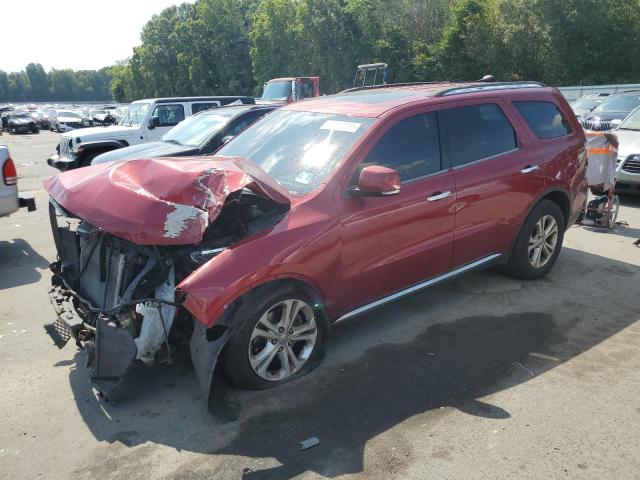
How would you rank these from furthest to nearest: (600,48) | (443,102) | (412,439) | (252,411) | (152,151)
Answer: (600,48)
(152,151)
(443,102)
(252,411)
(412,439)

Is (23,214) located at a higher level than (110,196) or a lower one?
lower

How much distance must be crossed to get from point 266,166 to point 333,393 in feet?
6.02

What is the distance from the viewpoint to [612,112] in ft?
47.6

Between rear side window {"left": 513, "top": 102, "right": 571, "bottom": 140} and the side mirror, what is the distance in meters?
2.20

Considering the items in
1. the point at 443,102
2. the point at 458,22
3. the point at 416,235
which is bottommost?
the point at 416,235

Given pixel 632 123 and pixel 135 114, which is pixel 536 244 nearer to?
pixel 632 123

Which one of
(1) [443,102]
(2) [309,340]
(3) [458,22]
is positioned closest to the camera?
(2) [309,340]

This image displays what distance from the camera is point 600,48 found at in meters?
33.4

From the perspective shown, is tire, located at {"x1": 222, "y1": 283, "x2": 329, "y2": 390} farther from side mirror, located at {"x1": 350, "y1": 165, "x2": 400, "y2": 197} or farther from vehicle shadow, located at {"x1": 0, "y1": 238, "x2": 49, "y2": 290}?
vehicle shadow, located at {"x1": 0, "y1": 238, "x2": 49, "y2": 290}

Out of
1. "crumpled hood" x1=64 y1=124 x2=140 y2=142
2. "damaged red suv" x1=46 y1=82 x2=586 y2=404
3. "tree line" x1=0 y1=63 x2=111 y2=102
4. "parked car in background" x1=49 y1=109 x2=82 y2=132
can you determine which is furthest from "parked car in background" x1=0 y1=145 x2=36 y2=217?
"tree line" x1=0 y1=63 x2=111 y2=102

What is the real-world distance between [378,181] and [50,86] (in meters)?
187

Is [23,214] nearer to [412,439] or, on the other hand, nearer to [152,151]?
[152,151]

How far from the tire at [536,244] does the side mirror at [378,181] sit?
210cm

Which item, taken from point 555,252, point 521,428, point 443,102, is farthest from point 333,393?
point 555,252
